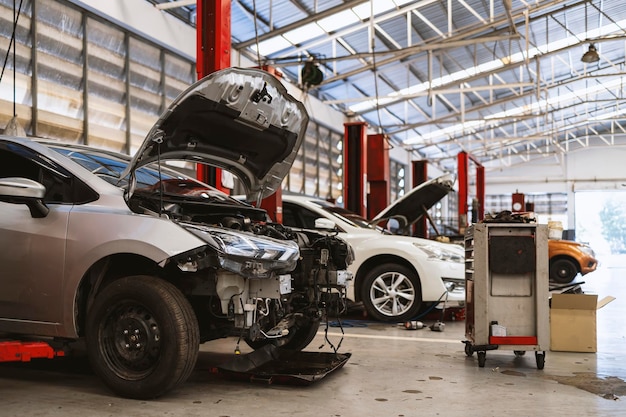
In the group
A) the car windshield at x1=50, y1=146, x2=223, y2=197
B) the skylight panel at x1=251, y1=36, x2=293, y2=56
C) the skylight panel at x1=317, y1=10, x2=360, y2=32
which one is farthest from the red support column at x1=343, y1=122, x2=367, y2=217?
the car windshield at x1=50, y1=146, x2=223, y2=197

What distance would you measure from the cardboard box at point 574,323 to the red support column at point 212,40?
3.56 metres

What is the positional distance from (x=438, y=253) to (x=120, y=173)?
12.9ft

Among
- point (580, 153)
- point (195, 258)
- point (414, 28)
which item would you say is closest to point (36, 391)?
point (195, 258)

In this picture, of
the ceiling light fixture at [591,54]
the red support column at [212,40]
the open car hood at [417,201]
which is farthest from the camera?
the ceiling light fixture at [591,54]

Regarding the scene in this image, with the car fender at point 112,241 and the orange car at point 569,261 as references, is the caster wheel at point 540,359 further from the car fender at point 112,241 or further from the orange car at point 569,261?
the orange car at point 569,261

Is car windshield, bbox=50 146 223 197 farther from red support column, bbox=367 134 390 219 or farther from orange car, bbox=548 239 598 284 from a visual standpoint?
orange car, bbox=548 239 598 284

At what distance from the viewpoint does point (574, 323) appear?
5.35m

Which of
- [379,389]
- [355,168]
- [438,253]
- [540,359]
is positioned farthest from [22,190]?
[355,168]

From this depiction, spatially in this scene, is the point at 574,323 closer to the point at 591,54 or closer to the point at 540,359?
the point at 540,359

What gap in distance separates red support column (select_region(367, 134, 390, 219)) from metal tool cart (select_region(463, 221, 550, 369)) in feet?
25.5

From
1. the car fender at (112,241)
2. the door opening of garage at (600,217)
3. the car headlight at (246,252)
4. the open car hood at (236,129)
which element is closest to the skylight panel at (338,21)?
the open car hood at (236,129)

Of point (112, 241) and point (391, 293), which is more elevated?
point (112, 241)

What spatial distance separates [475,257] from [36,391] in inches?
121

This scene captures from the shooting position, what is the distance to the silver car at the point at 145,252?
11.3 ft
